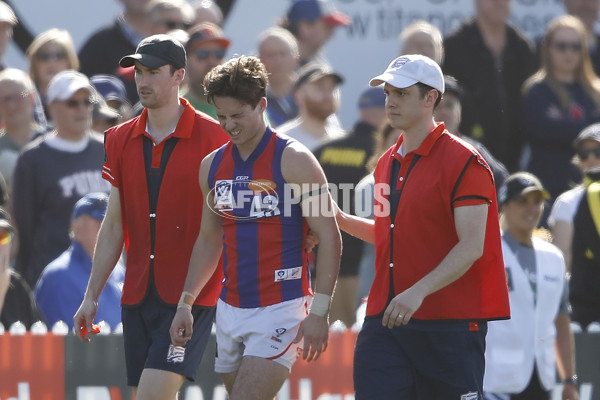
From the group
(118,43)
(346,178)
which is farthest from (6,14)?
(346,178)

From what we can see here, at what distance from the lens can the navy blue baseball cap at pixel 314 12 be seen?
36.8ft

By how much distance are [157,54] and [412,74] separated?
1308mm

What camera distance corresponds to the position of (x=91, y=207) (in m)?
8.51

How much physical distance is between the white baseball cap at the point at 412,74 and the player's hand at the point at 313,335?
1.20 m

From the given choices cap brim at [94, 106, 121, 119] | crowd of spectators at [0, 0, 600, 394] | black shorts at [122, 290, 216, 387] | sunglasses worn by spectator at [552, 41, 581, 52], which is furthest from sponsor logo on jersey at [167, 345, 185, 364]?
sunglasses worn by spectator at [552, 41, 581, 52]

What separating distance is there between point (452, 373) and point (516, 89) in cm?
570

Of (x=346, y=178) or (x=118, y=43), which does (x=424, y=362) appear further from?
(x=118, y=43)

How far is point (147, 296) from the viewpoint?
6426 millimetres

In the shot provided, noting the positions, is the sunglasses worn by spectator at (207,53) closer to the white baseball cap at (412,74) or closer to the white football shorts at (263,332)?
the white baseball cap at (412,74)

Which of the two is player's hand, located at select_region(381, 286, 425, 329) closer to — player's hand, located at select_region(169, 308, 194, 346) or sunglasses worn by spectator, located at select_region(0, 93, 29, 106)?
player's hand, located at select_region(169, 308, 194, 346)

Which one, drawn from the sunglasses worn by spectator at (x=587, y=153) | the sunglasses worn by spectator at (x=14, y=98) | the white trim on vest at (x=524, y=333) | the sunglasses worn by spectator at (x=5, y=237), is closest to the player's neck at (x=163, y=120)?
the sunglasses worn by spectator at (x=5, y=237)

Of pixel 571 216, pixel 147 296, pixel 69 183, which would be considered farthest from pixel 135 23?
pixel 147 296

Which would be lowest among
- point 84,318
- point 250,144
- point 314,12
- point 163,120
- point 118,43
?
point 84,318

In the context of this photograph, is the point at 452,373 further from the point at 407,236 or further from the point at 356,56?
the point at 356,56
